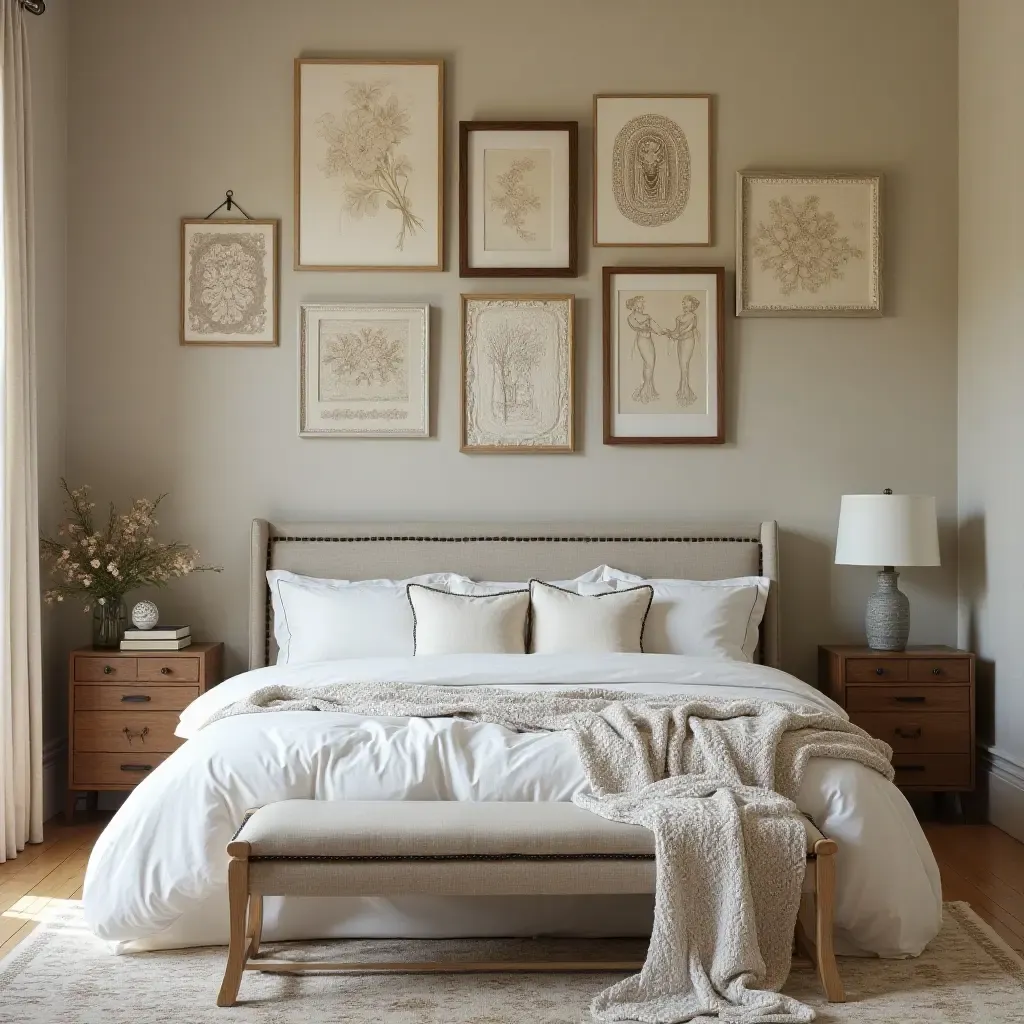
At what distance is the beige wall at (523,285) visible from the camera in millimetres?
4922

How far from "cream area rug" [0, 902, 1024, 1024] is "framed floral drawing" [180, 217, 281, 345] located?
8.43ft

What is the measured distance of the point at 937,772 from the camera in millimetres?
4527

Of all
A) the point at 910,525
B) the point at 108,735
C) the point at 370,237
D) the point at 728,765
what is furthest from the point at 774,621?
the point at 108,735

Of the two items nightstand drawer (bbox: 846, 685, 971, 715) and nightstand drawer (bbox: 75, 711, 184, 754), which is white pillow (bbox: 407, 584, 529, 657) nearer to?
nightstand drawer (bbox: 75, 711, 184, 754)

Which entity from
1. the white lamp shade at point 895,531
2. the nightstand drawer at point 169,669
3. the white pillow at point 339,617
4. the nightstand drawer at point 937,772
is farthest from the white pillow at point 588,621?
the nightstand drawer at point 169,669

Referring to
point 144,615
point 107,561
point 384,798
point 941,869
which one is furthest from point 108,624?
point 941,869

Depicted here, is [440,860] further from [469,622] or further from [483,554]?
[483,554]

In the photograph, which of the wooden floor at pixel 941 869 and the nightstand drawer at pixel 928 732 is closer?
the wooden floor at pixel 941 869

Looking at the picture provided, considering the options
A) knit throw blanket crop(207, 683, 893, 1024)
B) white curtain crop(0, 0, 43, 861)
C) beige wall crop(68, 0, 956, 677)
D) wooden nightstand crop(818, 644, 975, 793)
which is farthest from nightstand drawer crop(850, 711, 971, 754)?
white curtain crop(0, 0, 43, 861)

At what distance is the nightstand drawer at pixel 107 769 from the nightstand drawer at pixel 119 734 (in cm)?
3

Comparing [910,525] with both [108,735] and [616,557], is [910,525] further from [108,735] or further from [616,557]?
[108,735]

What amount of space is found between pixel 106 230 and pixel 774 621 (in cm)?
319

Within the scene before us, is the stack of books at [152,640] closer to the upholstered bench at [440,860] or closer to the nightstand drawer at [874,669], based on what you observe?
the upholstered bench at [440,860]

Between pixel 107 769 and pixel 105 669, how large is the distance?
38 centimetres
